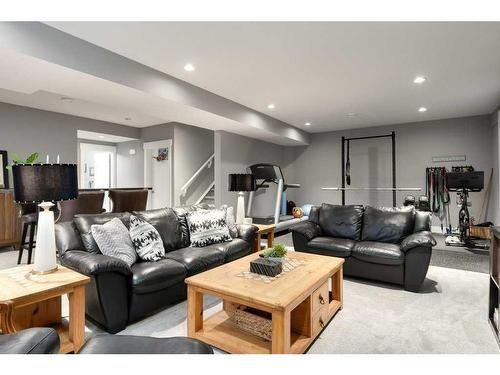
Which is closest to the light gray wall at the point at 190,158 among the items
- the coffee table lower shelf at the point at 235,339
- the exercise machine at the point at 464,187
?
the coffee table lower shelf at the point at 235,339

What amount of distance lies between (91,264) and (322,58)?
2.99m

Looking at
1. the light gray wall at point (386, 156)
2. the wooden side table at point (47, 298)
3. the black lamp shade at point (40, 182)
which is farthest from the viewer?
the light gray wall at point (386, 156)

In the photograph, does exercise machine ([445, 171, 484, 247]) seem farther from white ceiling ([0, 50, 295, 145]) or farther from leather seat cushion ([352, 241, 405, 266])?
white ceiling ([0, 50, 295, 145])

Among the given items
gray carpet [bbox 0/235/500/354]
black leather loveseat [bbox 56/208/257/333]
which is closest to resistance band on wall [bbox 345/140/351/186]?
gray carpet [bbox 0/235/500/354]

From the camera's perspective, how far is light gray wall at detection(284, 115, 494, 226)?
20.0ft

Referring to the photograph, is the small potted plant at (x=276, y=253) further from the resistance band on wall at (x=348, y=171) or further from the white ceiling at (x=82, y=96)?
the resistance band on wall at (x=348, y=171)

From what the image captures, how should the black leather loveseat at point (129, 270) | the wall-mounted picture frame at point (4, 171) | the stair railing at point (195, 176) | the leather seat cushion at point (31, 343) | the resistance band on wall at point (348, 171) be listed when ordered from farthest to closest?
the resistance band on wall at point (348, 171) → the stair railing at point (195, 176) → the wall-mounted picture frame at point (4, 171) → the black leather loveseat at point (129, 270) → the leather seat cushion at point (31, 343)

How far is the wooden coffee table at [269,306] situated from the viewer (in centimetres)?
174

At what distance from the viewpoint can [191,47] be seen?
2893 millimetres

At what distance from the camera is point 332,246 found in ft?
Result: 11.3

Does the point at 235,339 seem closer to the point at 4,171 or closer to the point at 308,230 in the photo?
the point at 308,230

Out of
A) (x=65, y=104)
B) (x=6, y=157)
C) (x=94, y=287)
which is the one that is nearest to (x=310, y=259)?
(x=94, y=287)

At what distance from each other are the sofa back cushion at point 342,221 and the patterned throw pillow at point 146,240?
2215 millimetres

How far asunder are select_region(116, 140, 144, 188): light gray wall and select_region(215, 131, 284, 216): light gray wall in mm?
2669
